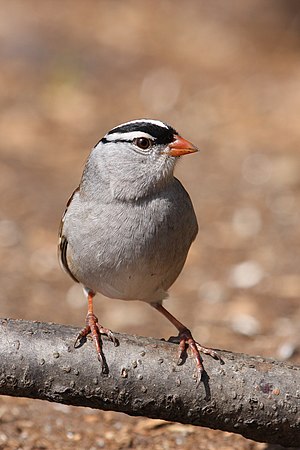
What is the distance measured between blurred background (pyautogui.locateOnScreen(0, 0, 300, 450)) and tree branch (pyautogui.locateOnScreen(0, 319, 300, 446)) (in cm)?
104

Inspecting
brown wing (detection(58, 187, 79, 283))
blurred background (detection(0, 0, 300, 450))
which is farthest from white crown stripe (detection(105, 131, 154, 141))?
blurred background (detection(0, 0, 300, 450))

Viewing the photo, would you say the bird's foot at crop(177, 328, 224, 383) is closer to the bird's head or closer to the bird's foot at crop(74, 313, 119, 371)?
the bird's foot at crop(74, 313, 119, 371)

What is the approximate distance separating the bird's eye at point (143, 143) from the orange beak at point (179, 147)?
117mm

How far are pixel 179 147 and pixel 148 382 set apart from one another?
1.44 meters

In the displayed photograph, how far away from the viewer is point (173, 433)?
5.14 meters

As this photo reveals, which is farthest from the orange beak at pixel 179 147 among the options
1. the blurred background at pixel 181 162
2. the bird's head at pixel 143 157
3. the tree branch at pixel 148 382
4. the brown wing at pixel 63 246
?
the blurred background at pixel 181 162

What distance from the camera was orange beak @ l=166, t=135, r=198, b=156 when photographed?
188 inches

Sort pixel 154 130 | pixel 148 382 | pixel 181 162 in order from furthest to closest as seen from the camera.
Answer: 1. pixel 181 162
2. pixel 154 130
3. pixel 148 382

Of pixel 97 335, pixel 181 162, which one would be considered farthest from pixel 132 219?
pixel 181 162

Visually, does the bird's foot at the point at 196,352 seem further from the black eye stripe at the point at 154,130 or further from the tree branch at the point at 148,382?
the black eye stripe at the point at 154,130

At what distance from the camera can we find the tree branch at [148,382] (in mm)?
3873

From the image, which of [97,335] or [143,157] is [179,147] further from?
[97,335]

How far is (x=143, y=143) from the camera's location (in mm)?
4859

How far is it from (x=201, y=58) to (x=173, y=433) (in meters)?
8.79
